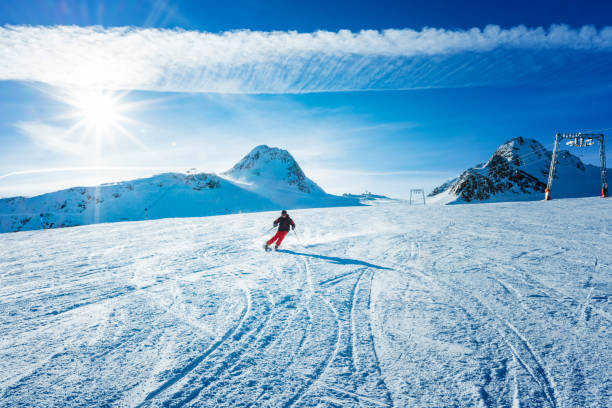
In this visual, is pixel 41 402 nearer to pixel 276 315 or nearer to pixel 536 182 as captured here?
pixel 276 315

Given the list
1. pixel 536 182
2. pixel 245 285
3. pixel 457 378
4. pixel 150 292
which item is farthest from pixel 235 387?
pixel 536 182

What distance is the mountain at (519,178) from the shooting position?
13038 centimetres

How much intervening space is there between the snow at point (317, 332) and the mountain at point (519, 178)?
460 ft

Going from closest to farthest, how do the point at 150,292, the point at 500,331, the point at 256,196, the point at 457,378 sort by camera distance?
the point at 457,378
the point at 500,331
the point at 150,292
the point at 256,196

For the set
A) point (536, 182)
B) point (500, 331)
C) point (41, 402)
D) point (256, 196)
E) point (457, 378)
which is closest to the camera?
point (41, 402)

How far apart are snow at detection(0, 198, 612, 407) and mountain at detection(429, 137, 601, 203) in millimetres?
140098

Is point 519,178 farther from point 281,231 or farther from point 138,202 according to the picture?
point 281,231

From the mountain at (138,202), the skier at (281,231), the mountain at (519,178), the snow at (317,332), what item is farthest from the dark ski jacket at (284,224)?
the mountain at (519,178)

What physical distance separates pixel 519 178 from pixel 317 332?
633 ft

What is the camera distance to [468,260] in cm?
801

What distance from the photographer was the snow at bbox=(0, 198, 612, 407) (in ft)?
9.90

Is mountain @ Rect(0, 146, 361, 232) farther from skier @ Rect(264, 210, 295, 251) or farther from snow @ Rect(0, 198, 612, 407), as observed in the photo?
snow @ Rect(0, 198, 612, 407)

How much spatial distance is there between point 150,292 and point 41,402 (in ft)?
10.9

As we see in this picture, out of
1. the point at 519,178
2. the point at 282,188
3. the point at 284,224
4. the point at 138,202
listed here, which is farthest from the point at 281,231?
the point at 519,178
